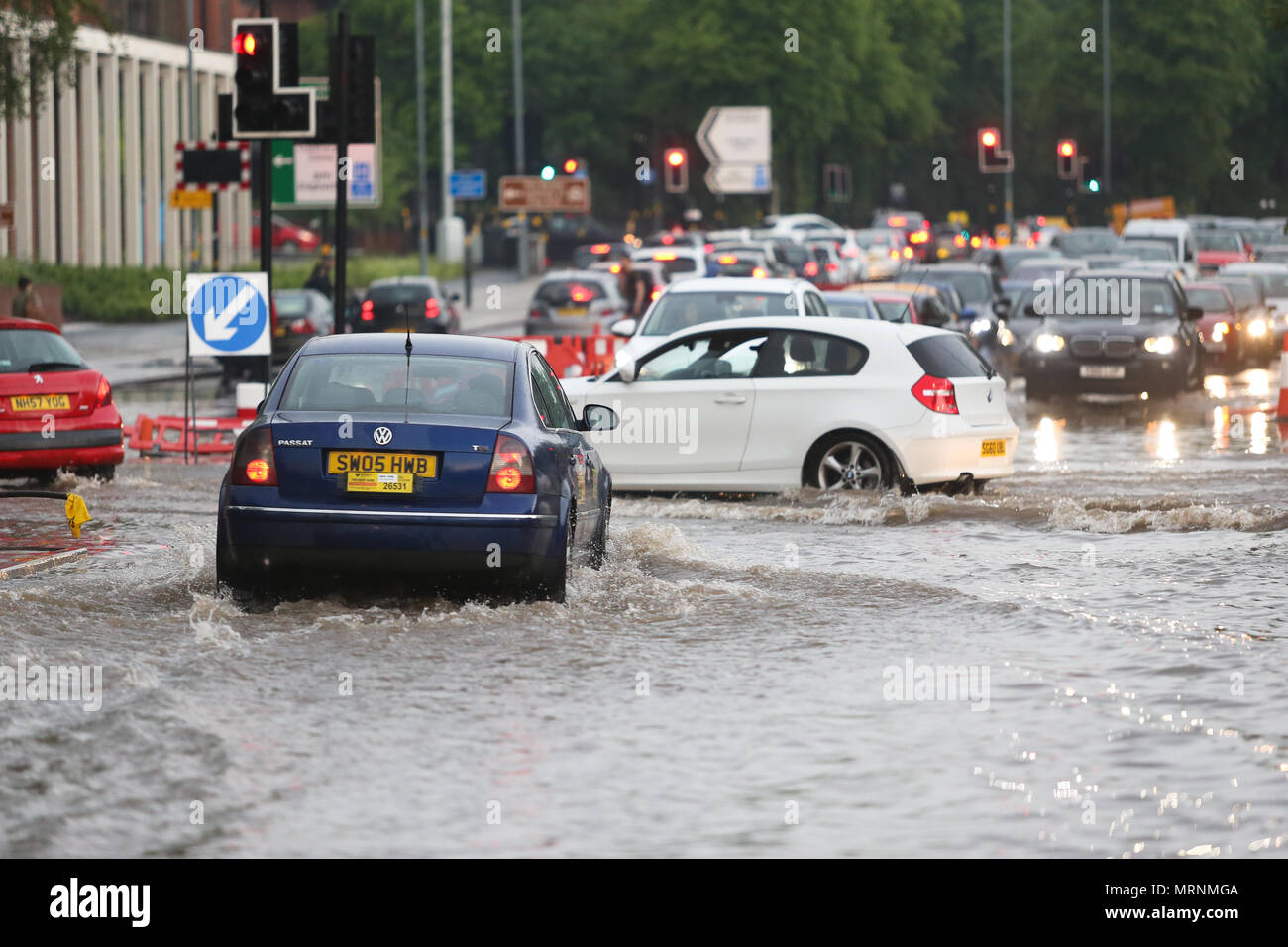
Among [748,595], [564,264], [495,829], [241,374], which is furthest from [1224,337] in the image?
[564,264]

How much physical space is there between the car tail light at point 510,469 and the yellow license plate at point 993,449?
23.1ft

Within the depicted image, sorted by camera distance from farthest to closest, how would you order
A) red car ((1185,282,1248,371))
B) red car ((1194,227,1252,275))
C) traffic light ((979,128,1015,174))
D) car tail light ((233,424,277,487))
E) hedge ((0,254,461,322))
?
1. traffic light ((979,128,1015,174))
2. red car ((1194,227,1252,275))
3. hedge ((0,254,461,322))
4. red car ((1185,282,1248,371))
5. car tail light ((233,424,277,487))

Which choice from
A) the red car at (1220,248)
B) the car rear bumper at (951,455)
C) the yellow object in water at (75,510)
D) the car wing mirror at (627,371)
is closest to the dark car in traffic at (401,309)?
the car wing mirror at (627,371)

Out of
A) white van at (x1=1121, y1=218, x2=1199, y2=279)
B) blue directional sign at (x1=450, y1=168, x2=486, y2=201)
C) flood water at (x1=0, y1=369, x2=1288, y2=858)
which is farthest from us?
blue directional sign at (x1=450, y1=168, x2=486, y2=201)

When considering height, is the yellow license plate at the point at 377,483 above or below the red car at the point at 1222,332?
below

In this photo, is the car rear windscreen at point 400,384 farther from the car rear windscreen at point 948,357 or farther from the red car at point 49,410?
the red car at point 49,410

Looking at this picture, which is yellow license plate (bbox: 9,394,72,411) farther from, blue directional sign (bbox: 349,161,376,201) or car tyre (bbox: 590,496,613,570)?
blue directional sign (bbox: 349,161,376,201)

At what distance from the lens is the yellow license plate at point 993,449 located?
17406 mm

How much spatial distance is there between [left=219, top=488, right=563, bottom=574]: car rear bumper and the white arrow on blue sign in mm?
10026

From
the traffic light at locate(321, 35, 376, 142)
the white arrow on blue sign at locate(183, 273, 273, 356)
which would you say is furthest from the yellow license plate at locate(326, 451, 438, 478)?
the traffic light at locate(321, 35, 376, 142)

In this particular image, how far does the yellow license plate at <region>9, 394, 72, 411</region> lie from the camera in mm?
18328

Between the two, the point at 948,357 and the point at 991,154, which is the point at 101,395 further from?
the point at 991,154

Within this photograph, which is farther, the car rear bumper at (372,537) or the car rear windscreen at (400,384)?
the car rear windscreen at (400,384)

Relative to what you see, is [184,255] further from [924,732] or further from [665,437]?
[924,732]
